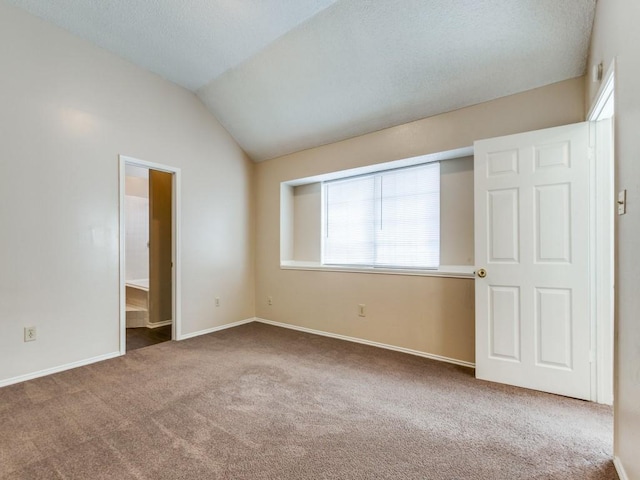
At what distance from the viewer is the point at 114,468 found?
1497 mm

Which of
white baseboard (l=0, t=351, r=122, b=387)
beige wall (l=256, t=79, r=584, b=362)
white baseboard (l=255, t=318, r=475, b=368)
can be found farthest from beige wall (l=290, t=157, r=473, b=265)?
Answer: white baseboard (l=0, t=351, r=122, b=387)

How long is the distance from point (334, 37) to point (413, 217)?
6.36 ft

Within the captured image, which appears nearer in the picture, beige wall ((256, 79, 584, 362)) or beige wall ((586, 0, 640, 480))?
beige wall ((586, 0, 640, 480))

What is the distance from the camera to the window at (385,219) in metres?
3.31

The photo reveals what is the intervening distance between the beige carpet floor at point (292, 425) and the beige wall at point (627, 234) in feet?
1.04

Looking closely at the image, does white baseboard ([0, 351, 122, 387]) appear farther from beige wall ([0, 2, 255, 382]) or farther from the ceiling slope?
the ceiling slope

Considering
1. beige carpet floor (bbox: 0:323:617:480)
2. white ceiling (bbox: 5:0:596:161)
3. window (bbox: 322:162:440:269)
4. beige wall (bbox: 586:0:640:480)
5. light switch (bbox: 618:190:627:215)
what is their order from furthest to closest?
1. window (bbox: 322:162:440:269)
2. white ceiling (bbox: 5:0:596:161)
3. beige carpet floor (bbox: 0:323:617:480)
4. light switch (bbox: 618:190:627:215)
5. beige wall (bbox: 586:0:640:480)

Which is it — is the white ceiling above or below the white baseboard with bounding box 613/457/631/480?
above

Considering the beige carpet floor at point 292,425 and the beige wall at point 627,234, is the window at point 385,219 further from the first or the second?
the beige wall at point 627,234

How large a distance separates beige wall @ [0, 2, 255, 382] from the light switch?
382 cm

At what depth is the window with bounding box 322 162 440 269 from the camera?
130 inches

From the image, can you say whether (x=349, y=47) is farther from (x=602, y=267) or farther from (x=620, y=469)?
(x=620, y=469)

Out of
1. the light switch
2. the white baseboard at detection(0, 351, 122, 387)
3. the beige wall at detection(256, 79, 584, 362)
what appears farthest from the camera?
the beige wall at detection(256, 79, 584, 362)

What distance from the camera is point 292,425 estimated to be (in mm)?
1870
